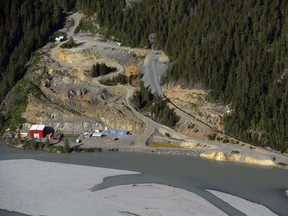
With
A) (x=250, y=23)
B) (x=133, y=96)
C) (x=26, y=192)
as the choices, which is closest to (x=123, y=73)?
(x=133, y=96)

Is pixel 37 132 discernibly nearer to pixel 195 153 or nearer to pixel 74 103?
pixel 74 103

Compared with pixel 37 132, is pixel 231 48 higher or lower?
higher

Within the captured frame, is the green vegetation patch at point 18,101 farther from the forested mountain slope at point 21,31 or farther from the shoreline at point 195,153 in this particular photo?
the shoreline at point 195,153

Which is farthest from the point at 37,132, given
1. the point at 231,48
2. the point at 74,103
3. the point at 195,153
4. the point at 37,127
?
the point at 231,48

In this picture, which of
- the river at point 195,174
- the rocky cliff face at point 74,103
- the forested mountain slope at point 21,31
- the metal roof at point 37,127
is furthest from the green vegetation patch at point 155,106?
the forested mountain slope at point 21,31

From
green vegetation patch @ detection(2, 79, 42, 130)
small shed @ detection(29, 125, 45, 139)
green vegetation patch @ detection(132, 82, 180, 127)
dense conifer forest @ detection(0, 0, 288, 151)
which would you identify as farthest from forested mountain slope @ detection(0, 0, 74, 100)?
green vegetation patch @ detection(132, 82, 180, 127)

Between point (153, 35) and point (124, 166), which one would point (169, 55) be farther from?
point (124, 166)
